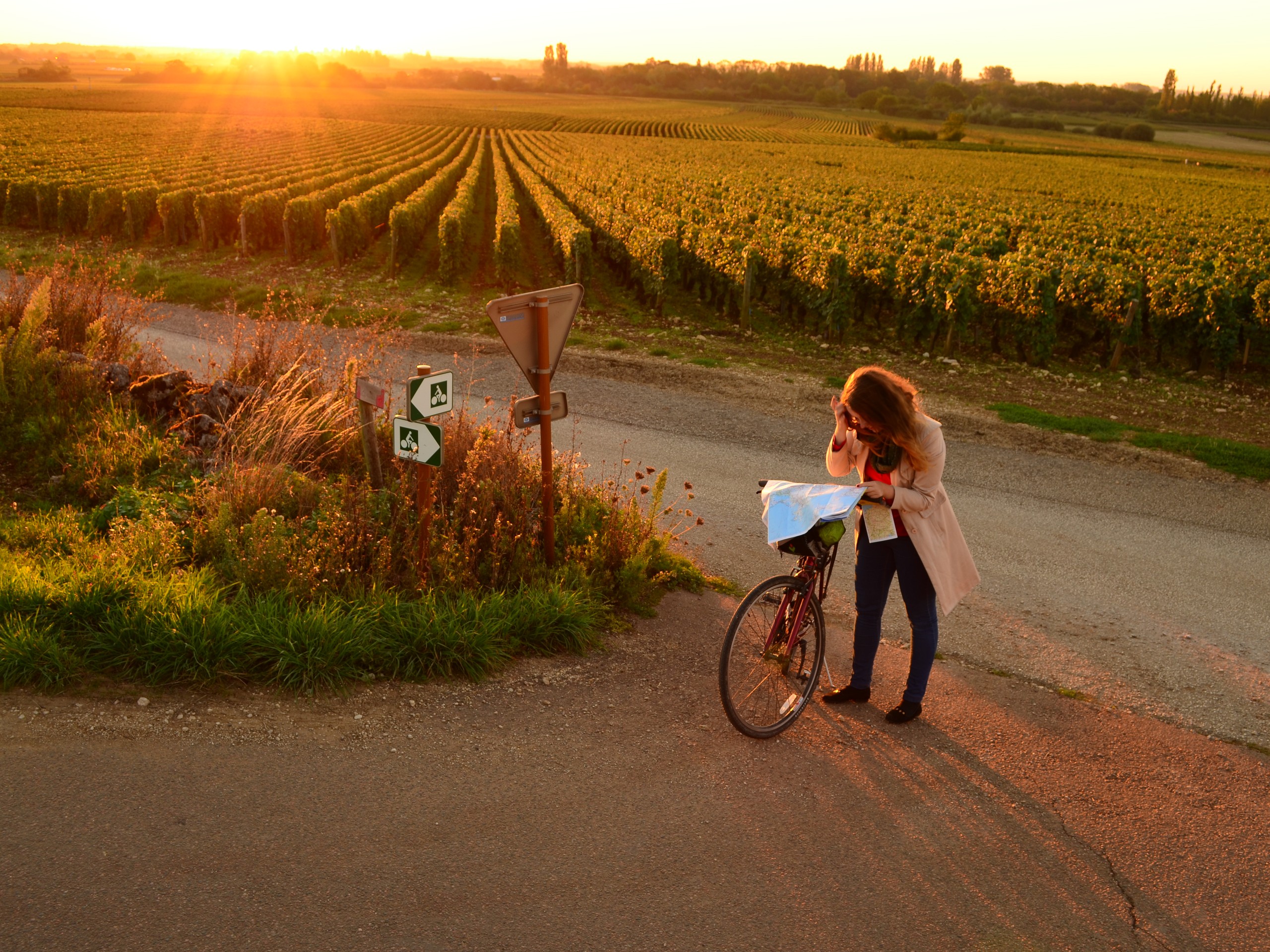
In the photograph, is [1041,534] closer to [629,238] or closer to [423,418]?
[423,418]

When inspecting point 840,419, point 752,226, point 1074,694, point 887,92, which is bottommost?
point 1074,694

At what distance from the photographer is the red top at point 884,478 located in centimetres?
458

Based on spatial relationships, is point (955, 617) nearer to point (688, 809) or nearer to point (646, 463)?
point (688, 809)

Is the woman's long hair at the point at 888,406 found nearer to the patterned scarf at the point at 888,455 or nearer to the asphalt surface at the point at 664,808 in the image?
the patterned scarf at the point at 888,455

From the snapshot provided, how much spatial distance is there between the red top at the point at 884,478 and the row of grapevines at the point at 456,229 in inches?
707

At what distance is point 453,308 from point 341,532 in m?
12.9

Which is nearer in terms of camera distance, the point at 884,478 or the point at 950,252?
the point at 884,478

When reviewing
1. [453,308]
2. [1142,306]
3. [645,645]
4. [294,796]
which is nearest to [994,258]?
[1142,306]

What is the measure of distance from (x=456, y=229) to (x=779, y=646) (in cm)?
1865

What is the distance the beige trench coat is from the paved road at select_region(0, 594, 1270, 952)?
86cm

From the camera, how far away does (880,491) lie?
441 centimetres

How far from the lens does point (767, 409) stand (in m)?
11.7

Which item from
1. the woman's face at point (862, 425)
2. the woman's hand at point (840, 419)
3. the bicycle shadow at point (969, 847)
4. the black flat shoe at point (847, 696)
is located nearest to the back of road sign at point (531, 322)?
the woman's hand at point (840, 419)

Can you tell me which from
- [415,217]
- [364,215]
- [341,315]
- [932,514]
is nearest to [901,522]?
[932,514]
